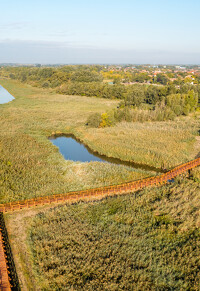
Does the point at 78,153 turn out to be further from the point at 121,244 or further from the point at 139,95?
the point at 139,95

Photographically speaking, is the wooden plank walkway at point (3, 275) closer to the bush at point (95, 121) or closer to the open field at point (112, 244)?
the open field at point (112, 244)

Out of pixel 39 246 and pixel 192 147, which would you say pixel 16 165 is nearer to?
pixel 39 246

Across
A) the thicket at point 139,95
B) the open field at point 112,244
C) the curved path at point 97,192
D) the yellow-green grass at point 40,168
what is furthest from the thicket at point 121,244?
the thicket at point 139,95

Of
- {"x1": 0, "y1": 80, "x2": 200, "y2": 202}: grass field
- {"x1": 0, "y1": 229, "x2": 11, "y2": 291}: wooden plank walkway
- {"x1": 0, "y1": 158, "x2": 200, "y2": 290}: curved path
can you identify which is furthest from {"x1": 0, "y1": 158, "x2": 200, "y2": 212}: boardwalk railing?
{"x1": 0, "y1": 229, "x2": 11, "y2": 291}: wooden plank walkway

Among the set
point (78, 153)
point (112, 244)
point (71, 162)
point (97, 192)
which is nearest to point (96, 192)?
point (97, 192)

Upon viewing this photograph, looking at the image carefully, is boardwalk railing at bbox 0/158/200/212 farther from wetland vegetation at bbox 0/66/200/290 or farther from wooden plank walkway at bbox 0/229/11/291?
wooden plank walkway at bbox 0/229/11/291

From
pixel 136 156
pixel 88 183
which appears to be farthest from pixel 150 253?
pixel 136 156

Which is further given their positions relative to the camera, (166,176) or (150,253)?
(166,176)
